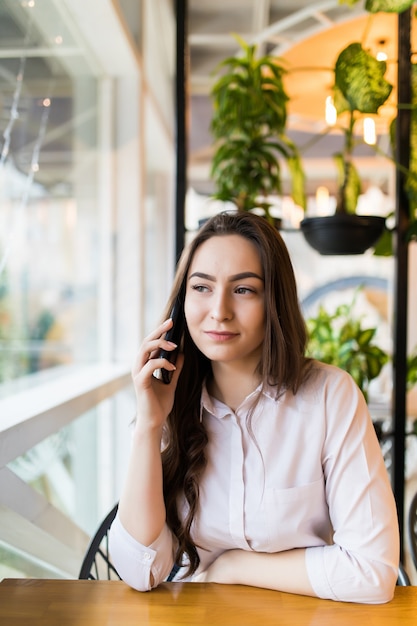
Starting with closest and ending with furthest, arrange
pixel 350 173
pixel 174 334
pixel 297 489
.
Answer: pixel 297 489
pixel 174 334
pixel 350 173

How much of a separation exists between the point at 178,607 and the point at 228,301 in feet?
1.88

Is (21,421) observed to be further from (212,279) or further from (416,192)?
(416,192)

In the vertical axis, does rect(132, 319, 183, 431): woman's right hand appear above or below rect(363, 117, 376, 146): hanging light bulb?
below

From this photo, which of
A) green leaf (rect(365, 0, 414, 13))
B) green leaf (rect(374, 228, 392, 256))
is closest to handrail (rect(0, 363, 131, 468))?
green leaf (rect(374, 228, 392, 256))

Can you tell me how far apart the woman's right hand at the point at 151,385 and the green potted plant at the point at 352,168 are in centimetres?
95

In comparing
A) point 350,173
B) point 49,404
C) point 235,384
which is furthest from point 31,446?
point 350,173

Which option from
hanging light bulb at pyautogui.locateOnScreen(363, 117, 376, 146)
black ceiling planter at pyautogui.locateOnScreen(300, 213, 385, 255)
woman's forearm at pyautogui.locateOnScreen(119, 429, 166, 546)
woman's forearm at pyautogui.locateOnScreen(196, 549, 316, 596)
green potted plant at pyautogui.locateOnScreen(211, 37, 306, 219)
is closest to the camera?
woman's forearm at pyautogui.locateOnScreen(196, 549, 316, 596)

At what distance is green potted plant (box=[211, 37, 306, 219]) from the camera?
237cm

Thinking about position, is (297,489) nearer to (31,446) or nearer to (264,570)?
(264,570)

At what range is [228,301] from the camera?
3.91 ft

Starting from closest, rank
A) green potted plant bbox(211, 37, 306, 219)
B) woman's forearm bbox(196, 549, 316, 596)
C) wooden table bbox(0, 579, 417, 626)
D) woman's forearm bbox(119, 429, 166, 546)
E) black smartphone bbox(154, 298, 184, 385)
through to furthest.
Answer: wooden table bbox(0, 579, 417, 626) < woman's forearm bbox(196, 549, 316, 596) < woman's forearm bbox(119, 429, 166, 546) < black smartphone bbox(154, 298, 184, 385) < green potted plant bbox(211, 37, 306, 219)

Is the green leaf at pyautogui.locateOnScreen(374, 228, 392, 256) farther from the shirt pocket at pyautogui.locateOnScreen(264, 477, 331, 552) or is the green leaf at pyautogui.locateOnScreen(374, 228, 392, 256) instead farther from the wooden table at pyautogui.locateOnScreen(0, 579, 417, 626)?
the wooden table at pyautogui.locateOnScreen(0, 579, 417, 626)

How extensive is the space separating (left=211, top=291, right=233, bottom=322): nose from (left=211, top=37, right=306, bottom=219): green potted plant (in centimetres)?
122

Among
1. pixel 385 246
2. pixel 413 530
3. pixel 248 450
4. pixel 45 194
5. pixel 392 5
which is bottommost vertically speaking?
pixel 413 530
